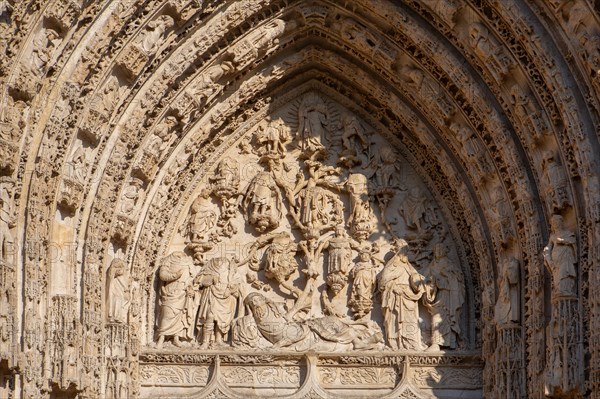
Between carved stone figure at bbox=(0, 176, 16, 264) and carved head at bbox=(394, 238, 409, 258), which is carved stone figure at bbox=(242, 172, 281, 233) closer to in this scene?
carved head at bbox=(394, 238, 409, 258)

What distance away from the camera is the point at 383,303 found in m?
18.5

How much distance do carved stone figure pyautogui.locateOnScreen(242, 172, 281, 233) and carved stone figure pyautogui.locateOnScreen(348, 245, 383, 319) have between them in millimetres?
1105

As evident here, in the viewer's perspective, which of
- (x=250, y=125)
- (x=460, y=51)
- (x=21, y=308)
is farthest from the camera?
(x=250, y=125)

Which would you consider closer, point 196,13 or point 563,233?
point 563,233

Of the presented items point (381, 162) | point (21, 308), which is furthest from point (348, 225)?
point (21, 308)

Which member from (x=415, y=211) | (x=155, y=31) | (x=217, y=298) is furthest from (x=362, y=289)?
(x=155, y=31)

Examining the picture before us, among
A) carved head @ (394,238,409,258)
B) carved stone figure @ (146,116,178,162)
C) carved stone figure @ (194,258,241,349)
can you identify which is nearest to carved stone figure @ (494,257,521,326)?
carved head @ (394,238,409,258)

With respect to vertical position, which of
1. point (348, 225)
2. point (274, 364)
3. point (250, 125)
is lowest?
point (274, 364)

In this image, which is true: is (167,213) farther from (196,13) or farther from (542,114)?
(542,114)

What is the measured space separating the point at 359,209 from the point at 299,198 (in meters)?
0.72

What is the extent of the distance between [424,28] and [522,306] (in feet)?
10.7

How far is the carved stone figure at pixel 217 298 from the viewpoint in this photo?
1844 centimetres

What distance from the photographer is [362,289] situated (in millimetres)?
18531

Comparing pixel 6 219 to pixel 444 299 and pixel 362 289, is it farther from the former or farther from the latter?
pixel 444 299
